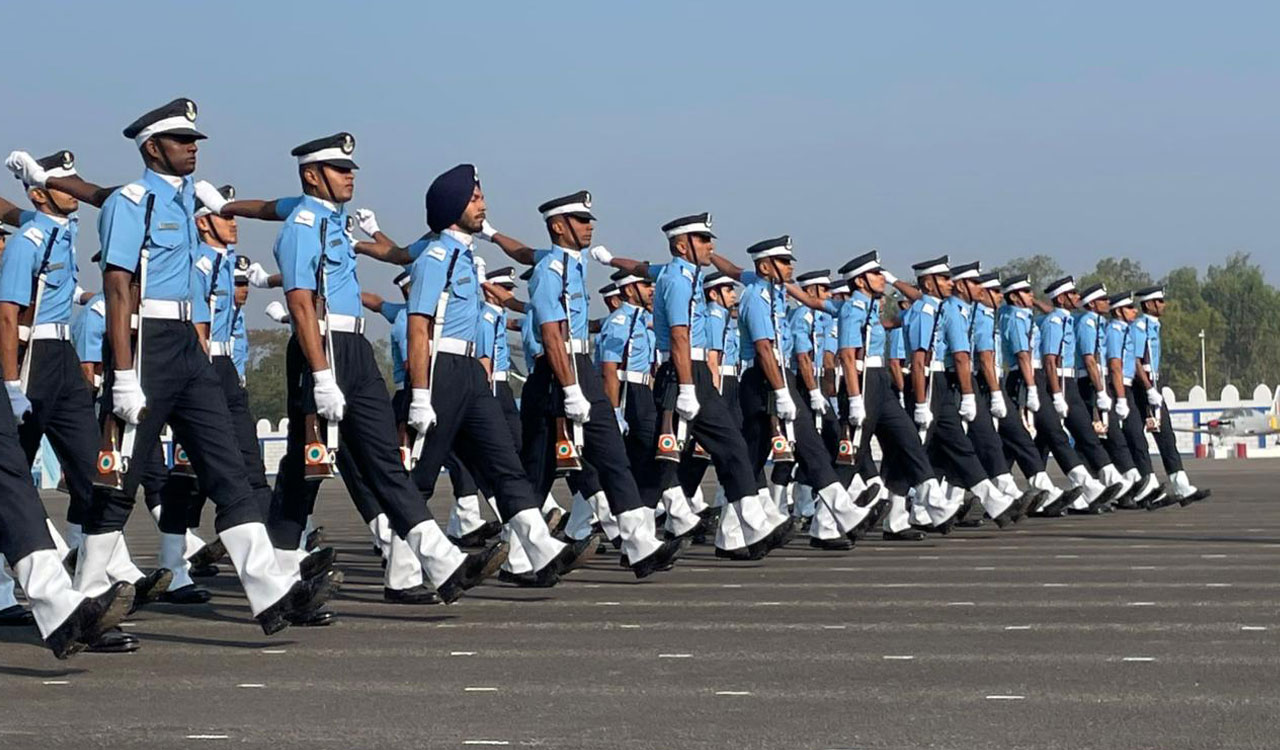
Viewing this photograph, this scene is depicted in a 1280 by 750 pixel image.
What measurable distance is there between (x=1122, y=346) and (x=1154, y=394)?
630 mm

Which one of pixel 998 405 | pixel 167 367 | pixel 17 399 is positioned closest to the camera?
pixel 167 367

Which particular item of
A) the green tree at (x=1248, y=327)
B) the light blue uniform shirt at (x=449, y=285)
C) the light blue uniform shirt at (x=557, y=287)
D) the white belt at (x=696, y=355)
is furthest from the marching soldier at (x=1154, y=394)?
the green tree at (x=1248, y=327)

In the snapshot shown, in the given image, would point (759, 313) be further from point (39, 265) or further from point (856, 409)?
point (39, 265)

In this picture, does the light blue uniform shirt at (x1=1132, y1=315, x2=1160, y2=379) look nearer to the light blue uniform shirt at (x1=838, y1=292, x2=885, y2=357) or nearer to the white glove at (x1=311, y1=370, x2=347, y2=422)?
the light blue uniform shirt at (x1=838, y1=292, x2=885, y2=357)

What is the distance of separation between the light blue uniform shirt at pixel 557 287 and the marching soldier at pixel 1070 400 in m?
9.03

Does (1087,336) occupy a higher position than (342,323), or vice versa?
(342,323)

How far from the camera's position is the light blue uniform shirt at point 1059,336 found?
20781mm

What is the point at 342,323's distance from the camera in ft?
33.6

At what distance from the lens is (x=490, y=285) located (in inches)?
714

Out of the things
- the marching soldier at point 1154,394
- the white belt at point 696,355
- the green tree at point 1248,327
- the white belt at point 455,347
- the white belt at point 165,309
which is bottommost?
the green tree at point 1248,327

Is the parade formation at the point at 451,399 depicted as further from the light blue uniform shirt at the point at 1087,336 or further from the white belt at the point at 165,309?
the light blue uniform shirt at the point at 1087,336

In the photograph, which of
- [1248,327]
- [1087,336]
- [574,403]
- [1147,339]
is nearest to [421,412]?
[574,403]

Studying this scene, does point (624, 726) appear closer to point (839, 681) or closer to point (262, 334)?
point (839, 681)

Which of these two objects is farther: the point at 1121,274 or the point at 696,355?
the point at 1121,274
